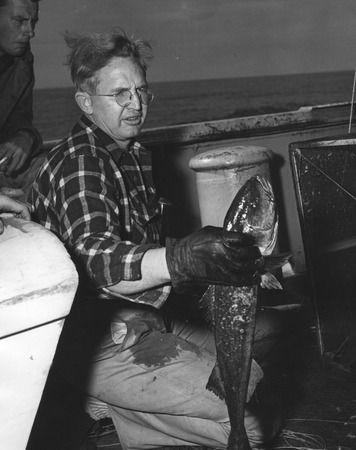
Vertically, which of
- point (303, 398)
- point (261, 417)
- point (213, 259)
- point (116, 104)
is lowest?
point (303, 398)

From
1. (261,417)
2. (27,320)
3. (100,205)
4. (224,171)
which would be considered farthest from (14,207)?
(224,171)

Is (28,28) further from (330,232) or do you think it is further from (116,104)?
(330,232)

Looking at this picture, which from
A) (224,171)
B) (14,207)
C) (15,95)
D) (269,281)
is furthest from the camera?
(224,171)

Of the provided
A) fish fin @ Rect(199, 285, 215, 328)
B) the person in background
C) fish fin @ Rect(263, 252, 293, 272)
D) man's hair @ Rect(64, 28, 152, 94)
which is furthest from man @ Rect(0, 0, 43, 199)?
fish fin @ Rect(263, 252, 293, 272)

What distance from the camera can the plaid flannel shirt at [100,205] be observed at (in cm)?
236

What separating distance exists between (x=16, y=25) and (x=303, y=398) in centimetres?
348

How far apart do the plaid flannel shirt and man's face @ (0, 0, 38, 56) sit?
2017 mm

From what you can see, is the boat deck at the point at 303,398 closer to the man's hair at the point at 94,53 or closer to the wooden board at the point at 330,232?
the wooden board at the point at 330,232

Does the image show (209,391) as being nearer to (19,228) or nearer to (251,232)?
(251,232)

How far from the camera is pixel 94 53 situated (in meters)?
2.89

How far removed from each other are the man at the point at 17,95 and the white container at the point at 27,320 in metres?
2.68

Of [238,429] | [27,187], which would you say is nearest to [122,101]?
[238,429]

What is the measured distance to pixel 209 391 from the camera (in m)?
2.56

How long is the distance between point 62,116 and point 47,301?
49340mm
